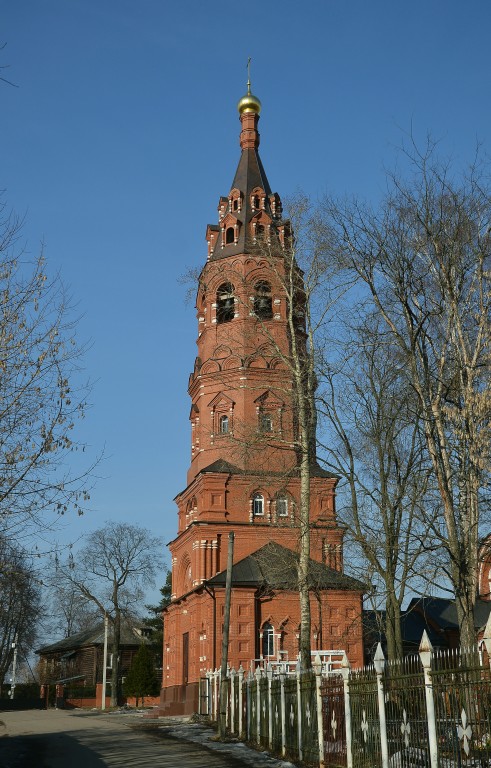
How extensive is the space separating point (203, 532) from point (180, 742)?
14.9 meters

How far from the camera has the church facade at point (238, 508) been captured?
32.0 meters

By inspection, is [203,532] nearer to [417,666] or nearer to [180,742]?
[180,742]

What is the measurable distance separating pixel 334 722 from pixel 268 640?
2105 centimetres

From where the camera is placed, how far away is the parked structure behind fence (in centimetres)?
812

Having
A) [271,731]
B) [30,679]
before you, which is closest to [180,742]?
[271,731]

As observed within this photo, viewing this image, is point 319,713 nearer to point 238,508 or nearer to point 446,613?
point 238,508

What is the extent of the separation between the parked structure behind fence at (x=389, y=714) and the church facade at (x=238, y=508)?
14.4 m

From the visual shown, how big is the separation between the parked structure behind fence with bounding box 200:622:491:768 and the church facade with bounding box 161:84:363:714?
14356 millimetres

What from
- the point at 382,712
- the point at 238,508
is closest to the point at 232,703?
the point at 382,712

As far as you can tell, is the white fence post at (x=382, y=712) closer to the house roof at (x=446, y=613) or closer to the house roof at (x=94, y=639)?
the house roof at (x=446, y=613)

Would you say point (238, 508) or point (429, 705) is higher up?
point (238, 508)

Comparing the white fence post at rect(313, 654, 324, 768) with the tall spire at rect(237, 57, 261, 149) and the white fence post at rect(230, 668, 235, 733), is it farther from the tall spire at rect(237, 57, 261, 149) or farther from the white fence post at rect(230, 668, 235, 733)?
the tall spire at rect(237, 57, 261, 149)

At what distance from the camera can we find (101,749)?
17531 mm

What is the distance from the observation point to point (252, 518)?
34344 mm
